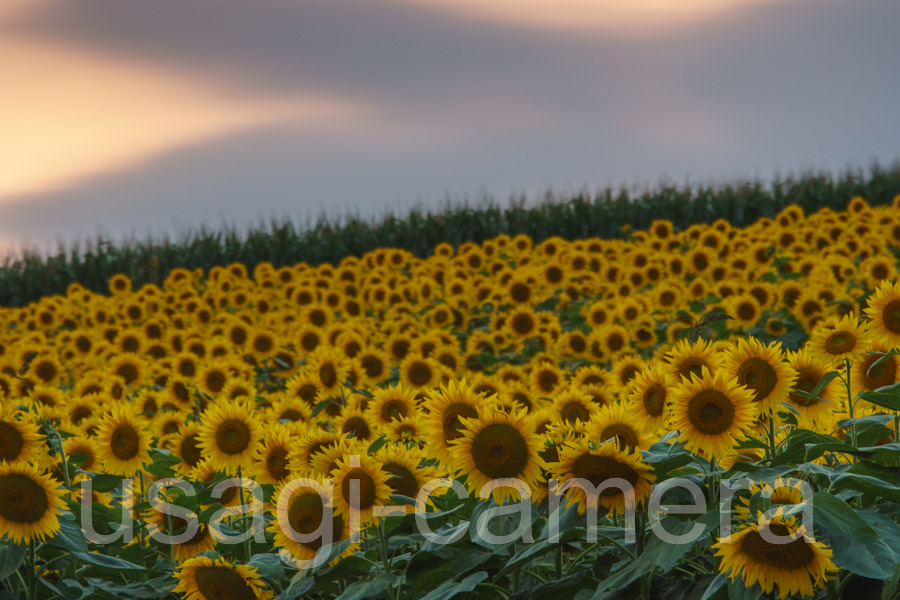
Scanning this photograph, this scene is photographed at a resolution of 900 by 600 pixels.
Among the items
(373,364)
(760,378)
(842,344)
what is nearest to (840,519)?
(760,378)

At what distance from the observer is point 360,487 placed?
2.81m

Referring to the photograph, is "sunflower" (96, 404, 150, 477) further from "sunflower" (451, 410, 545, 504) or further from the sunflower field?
"sunflower" (451, 410, 545, 504)

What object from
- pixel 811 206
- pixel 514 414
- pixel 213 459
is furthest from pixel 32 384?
pixel 811 206

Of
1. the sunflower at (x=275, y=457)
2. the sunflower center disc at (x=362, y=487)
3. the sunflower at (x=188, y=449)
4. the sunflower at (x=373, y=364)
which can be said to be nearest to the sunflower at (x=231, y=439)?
the sunflower at (x=275, y=457)

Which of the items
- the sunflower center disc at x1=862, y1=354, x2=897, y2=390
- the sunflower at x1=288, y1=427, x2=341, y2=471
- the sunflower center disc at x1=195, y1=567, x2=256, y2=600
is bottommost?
the sunflower center disc at x1=195, y1=567, x2=256, y2=600

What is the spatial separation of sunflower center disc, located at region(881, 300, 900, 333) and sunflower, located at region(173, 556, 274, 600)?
2.47 meters

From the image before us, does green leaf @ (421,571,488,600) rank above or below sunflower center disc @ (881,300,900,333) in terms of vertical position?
below

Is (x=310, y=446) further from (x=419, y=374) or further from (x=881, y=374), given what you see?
(x=419, y=374)

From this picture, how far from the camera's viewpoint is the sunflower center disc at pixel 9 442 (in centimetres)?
312

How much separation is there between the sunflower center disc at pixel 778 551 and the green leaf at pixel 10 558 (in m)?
2.23

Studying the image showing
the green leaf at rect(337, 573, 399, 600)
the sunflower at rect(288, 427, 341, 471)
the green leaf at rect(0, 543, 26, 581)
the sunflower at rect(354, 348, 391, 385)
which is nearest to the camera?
the green leaf at rect(337, 573, 399, 600)

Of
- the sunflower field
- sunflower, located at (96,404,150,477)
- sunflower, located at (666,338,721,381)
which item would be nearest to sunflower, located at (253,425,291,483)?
the sunflower field

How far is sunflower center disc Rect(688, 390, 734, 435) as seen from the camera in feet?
8.68

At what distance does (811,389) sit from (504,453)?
4.21 ft
